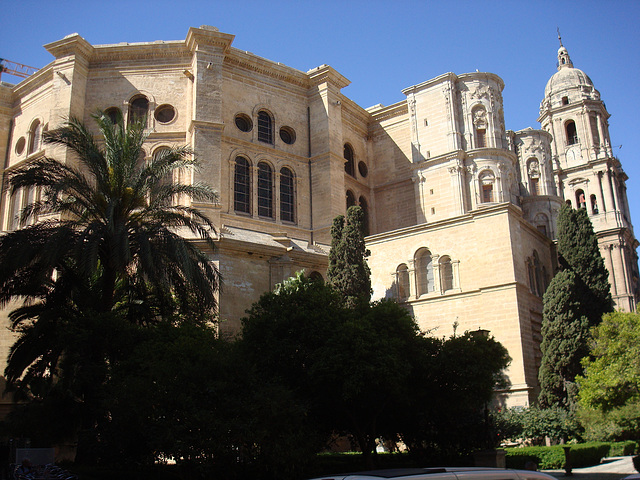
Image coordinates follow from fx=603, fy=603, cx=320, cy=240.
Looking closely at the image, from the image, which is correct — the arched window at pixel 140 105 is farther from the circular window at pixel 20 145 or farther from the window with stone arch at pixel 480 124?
the window with stone arch at pixel 480 124

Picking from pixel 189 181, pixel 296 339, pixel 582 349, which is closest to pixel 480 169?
pixel 582 349

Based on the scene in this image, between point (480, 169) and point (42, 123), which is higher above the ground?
point (42, 123)

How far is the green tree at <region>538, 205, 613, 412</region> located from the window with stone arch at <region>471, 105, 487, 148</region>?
902 centimetres

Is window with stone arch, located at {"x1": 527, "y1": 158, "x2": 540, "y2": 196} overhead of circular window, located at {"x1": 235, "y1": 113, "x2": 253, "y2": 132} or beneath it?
overhead

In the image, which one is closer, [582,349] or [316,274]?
[582,349]

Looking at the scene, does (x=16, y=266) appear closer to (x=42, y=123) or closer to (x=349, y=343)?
(x=349, y=343)

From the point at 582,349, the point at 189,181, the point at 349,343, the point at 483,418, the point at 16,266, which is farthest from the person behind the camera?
the point at 189,181

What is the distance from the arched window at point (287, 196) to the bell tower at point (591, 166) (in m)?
27.7

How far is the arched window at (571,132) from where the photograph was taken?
53.9 metres

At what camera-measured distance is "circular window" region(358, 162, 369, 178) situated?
35438mm

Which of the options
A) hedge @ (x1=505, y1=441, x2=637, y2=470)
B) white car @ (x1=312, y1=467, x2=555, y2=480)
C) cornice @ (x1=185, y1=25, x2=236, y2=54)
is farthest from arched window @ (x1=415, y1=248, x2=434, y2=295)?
white car @ (x1=312, y1=467, x2=555, y2=480)

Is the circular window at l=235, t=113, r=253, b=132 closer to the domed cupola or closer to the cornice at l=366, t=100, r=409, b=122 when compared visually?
the cornice at l=366, t=100, r=409, b=122

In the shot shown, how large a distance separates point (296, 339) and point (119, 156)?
7248 mm

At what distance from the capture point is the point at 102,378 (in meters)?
14.4
